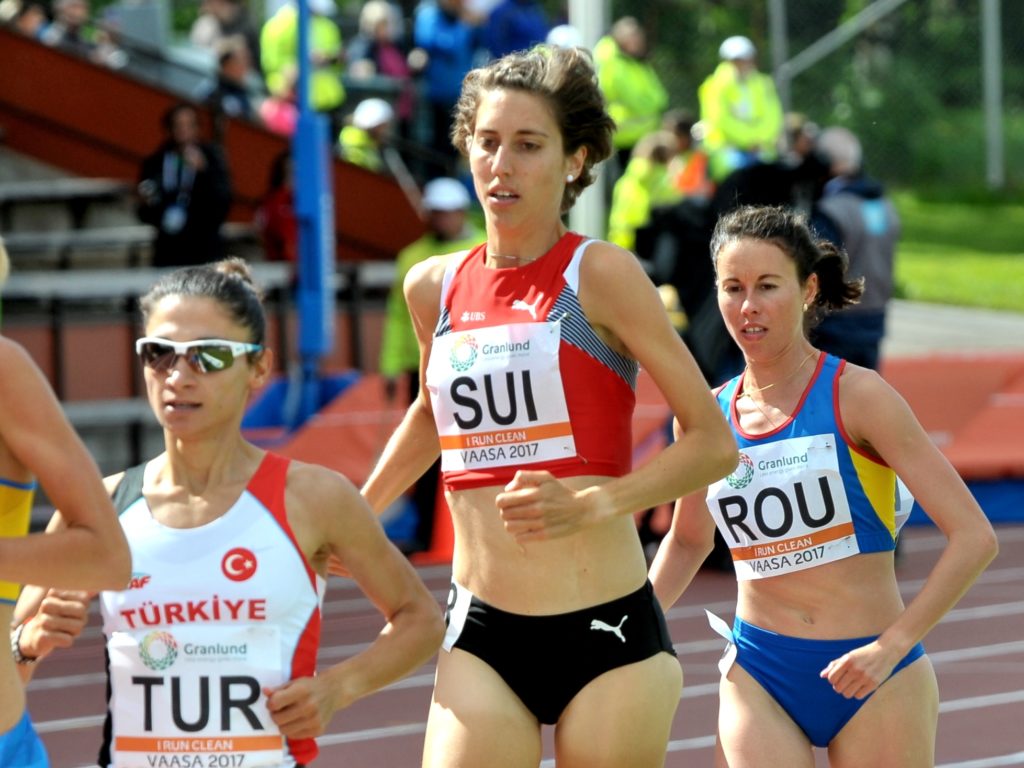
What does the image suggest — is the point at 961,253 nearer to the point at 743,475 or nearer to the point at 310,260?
the point at 310,260

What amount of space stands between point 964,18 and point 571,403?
18721 mm

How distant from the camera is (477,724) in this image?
11.7 feet

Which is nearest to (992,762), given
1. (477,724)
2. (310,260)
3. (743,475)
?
(743,475)

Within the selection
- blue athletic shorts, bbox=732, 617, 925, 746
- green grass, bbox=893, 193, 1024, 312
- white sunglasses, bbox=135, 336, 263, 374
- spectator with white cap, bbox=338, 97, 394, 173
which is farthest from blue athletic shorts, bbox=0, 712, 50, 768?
green grass, bbox=893, 193, 1024, 312

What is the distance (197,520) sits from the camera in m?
3.19

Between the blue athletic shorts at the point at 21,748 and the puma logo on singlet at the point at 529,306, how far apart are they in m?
1.22

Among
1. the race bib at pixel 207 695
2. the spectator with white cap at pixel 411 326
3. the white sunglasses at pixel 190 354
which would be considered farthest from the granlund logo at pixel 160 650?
the spectator with white cap at pixel 411 326

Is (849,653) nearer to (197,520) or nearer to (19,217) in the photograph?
(197,520)

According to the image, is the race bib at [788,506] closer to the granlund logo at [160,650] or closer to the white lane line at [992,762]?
the granlund logo at [160,650]

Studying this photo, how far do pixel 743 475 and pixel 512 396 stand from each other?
0.70 meters

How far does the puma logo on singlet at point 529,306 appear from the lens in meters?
3.64

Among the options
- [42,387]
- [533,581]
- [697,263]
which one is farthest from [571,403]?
[697,263]

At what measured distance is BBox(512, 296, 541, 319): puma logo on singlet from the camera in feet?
11.9

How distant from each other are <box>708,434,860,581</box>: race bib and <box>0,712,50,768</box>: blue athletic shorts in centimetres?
160
